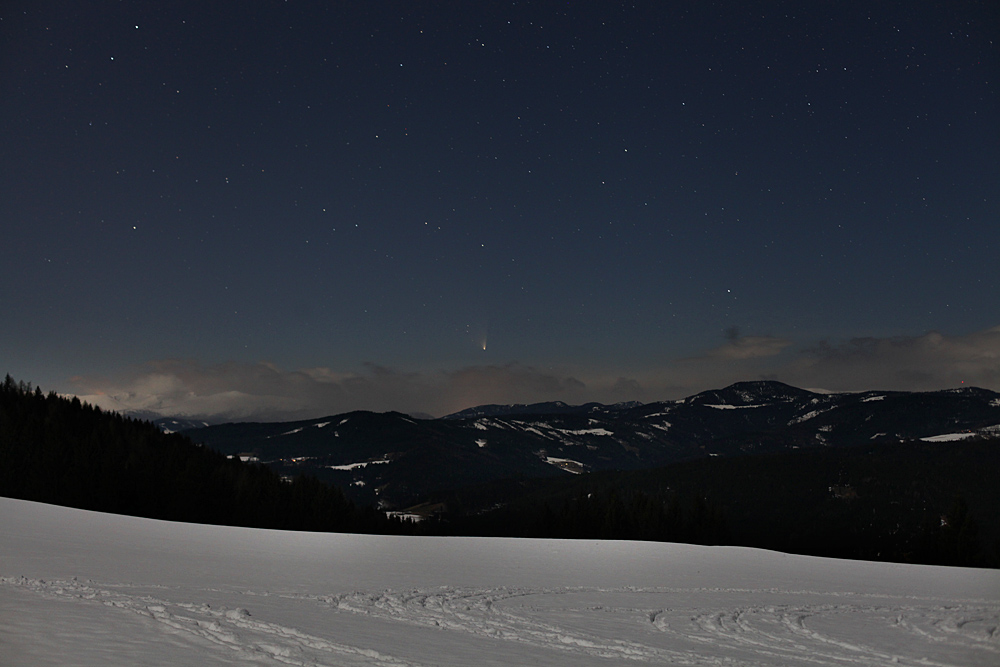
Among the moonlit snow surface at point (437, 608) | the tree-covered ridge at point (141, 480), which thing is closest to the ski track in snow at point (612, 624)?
the moonlit snow surface at point (437, 608)

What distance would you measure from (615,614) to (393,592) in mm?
6997

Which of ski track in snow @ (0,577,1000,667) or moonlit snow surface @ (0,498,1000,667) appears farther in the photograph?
ski track in snow @ (0,577,1000,667)

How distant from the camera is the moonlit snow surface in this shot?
11.7 m

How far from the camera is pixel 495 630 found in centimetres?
1522

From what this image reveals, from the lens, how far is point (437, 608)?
17875 millimetres

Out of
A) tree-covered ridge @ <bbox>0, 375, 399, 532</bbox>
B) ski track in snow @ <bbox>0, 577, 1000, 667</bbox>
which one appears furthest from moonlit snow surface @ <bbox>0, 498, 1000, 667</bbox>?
tree-covered ridge @ <bbox>0, 375, 399, 532</bbox>

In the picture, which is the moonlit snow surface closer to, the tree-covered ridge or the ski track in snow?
the ski track in snow

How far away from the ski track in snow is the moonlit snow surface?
3.2 inches

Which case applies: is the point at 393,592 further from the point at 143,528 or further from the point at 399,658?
the point at 143,528

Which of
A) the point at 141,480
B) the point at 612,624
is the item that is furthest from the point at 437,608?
the point at 141,480

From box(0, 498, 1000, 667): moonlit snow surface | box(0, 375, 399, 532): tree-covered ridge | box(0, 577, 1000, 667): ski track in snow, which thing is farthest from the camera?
box(0, 375, 399, 532): tree-covered ridge

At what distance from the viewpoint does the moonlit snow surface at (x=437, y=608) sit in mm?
11727

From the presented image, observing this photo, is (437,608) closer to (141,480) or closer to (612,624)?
(612,624)

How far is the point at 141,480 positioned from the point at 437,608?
294 feet
